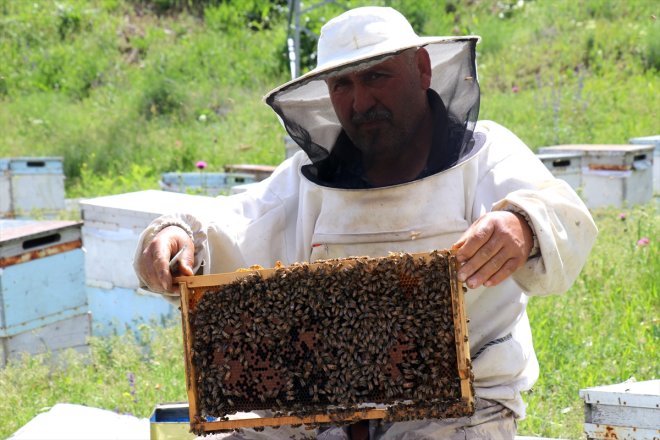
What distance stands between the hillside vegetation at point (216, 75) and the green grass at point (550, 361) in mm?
5024

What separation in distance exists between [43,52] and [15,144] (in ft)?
12.6

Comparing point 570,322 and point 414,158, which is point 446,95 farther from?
point 570,322

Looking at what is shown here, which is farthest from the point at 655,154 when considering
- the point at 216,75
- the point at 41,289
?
the point at 216,75

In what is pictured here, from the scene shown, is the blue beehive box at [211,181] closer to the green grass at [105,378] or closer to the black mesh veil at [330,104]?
the green grass at [105,378]

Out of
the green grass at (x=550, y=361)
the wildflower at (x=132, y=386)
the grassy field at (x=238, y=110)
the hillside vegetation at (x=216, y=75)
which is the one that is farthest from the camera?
the hillside vegetation at (x=216, y=75)

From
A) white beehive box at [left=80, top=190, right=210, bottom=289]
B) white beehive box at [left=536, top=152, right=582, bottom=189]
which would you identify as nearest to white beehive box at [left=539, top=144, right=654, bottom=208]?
white beehive box at [left=536, top=152, right=582, bottom=189]

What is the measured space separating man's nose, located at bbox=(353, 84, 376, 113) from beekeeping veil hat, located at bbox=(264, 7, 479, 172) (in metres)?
0.07

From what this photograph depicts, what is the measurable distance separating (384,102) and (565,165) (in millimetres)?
5458

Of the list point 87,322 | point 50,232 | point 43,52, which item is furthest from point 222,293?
point 43,52

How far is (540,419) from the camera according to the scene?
4.09 m

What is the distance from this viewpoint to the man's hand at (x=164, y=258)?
2684mm

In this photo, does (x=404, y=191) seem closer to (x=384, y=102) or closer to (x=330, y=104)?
(x=384, y=102)

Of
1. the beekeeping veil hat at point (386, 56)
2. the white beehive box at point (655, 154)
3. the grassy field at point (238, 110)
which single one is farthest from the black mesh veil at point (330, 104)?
the white beehive box at point (655, 154)

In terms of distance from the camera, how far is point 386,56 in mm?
2746
